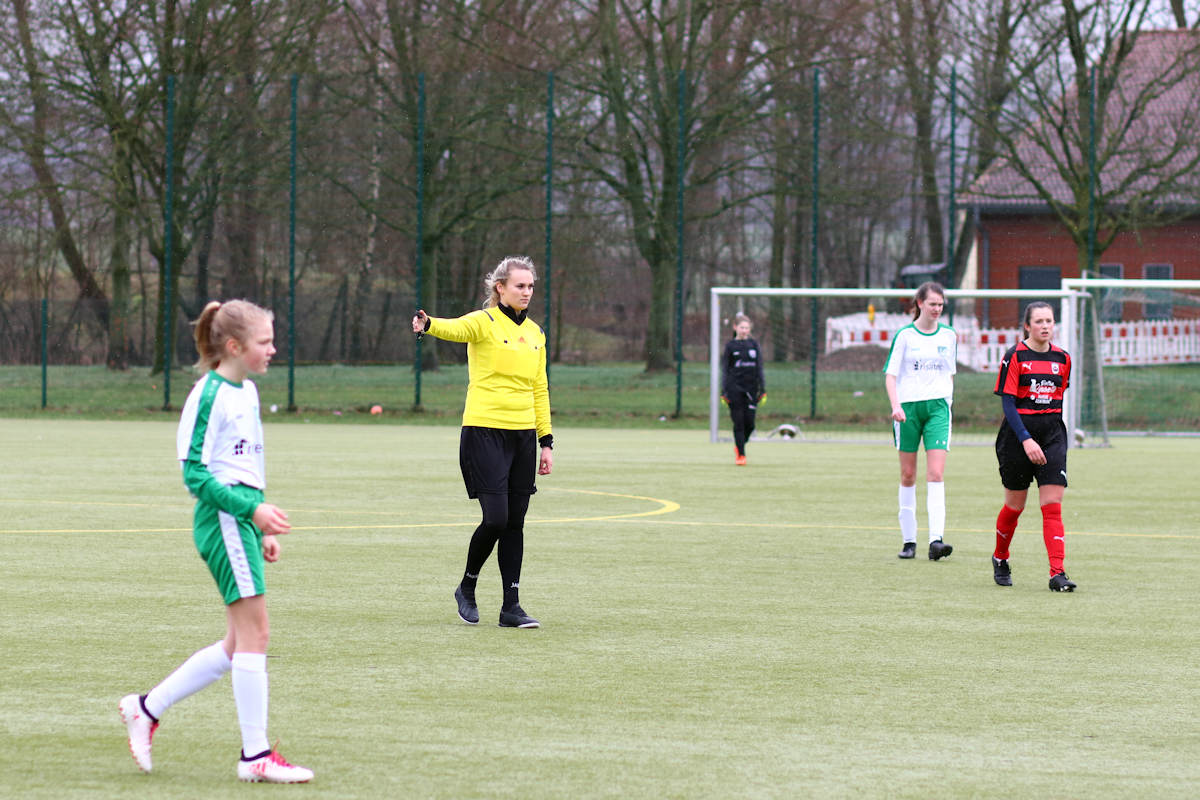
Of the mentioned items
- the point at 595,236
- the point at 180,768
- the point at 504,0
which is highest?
the point at 504,0

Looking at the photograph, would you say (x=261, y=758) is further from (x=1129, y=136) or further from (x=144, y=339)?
(x=144, y=339)

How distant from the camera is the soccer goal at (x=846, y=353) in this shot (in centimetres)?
2730

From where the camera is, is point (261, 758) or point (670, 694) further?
point (670, 694)

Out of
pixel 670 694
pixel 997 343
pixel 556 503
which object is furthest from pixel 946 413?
pixel 997 343

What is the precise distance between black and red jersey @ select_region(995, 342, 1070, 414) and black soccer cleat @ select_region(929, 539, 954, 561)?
5.06 feet

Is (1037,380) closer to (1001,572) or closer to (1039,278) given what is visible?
(1001,572)

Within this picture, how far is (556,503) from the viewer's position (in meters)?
15.2

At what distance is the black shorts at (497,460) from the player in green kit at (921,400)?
3850 millimetres

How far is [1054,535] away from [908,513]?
1750 millimetres

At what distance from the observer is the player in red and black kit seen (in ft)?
33.2

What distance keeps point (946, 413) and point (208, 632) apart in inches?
230

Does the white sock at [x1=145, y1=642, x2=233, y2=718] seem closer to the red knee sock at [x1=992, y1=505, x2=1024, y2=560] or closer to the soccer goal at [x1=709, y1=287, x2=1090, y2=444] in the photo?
the red knee sock at [x1=992, y1=505, x2=1024, y2=560]

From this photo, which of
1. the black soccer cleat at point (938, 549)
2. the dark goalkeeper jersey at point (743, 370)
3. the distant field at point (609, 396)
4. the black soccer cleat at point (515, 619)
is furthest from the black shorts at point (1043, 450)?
the distant field at point (609, 396)

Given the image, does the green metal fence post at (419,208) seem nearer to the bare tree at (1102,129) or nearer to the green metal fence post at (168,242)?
the green metal fence post at (168,242)
